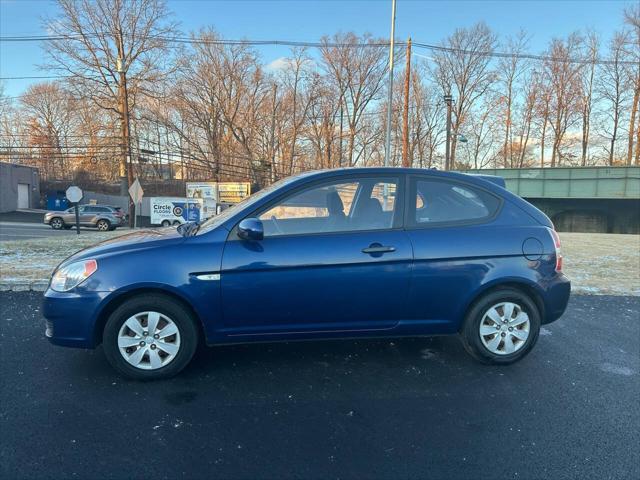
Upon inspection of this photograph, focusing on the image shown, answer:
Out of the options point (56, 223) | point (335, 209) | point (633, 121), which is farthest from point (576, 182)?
point (56, 223)

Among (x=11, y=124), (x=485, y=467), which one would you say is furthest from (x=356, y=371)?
(x=11, y=124)

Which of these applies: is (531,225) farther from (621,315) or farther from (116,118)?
(116,118)

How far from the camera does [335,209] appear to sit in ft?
11.2

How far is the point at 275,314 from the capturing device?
3.15 metres

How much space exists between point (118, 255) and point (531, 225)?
11.2 feet

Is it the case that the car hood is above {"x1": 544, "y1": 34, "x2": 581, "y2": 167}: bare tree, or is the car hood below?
below

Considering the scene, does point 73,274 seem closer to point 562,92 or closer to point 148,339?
point 148,339

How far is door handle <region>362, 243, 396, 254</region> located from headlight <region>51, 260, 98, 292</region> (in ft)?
6.73

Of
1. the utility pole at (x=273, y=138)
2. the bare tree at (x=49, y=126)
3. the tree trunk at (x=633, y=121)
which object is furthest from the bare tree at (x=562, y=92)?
the bare tree at (x=49, y=126)

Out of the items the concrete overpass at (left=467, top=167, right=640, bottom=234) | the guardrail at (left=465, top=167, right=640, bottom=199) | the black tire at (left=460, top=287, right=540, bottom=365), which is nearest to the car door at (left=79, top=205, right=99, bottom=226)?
the black tire at (left=460, top=287, right=540, bottom=365)

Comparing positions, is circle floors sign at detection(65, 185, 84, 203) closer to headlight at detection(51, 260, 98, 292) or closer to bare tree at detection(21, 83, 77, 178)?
headlight at detection(51, 260, 98, 292)

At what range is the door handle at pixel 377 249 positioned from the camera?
318 cm

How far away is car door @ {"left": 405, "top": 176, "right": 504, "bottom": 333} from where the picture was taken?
3.28 m

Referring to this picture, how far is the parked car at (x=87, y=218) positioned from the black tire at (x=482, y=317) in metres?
26.7
